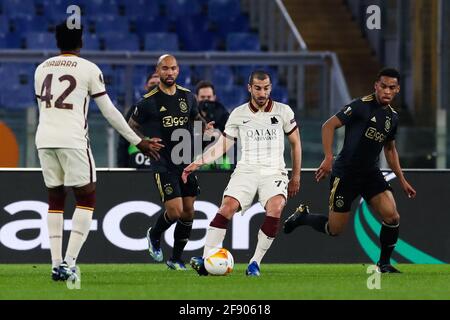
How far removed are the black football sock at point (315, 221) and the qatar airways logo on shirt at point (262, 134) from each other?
1397 millimetres

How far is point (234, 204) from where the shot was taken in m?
12.1

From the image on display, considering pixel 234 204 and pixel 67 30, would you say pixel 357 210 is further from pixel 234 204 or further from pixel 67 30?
pixel 67 30

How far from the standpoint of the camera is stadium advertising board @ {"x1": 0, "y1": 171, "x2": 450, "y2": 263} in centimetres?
1458

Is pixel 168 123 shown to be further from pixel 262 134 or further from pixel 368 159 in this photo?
pixel 368 159

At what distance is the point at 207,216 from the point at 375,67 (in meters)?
8.81

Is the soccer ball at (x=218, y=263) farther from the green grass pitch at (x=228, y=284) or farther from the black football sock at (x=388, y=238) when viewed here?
the black football sock at (x=388, y=238)

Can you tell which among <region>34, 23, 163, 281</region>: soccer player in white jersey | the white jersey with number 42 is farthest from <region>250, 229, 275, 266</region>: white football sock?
the white jersey with number 42

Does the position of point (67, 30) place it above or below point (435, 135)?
above

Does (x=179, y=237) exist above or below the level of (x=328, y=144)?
below

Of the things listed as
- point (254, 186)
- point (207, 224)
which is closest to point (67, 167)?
point (254, 186)

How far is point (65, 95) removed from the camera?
10.7 meters

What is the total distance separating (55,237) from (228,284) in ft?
4.63
